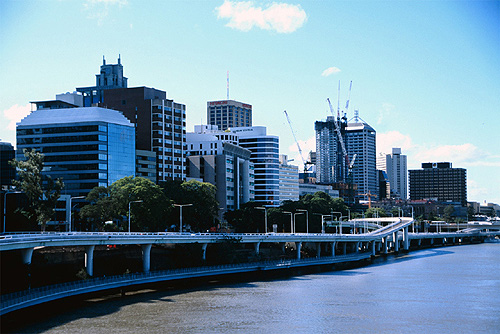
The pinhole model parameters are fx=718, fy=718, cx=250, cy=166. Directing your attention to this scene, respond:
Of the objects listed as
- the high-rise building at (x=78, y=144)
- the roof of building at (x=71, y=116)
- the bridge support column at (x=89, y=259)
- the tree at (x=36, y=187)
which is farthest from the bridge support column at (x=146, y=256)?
the roof of building at (x=71, y=116)

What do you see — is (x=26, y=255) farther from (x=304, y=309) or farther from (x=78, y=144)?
(x=78, y=144)

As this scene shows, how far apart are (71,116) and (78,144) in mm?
8441

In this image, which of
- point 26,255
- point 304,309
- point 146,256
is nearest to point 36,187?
point 146,256

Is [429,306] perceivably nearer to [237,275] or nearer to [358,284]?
[358,284]

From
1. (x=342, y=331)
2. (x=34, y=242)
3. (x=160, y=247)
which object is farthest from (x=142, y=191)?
(x=342, y=331)

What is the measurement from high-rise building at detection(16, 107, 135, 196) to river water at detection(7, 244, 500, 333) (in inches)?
2836

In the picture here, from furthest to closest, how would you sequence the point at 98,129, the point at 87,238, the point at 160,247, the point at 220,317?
the point at 98,129 → the point at 160,247 → the point at 87,238 → the point at 220,317

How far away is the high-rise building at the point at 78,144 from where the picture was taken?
188 m

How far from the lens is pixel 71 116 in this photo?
630ft

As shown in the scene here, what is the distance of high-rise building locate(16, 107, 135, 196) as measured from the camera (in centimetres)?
18762

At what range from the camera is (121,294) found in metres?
109

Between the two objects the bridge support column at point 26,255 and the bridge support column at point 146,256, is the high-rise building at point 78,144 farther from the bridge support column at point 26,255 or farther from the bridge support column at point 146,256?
the bridge support column at point 26,255

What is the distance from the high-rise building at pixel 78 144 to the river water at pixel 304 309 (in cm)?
7203

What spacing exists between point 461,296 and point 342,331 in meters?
36.1
